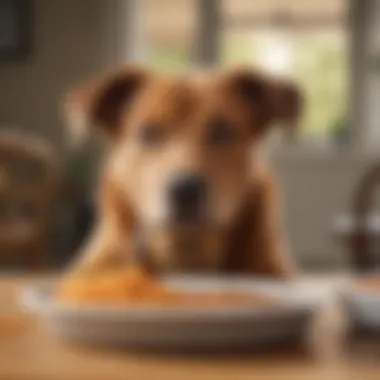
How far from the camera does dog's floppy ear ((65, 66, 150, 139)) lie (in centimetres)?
Answer: 112

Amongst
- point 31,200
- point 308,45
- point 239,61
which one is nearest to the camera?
point 31,200

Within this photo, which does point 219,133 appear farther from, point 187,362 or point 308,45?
point 308,45

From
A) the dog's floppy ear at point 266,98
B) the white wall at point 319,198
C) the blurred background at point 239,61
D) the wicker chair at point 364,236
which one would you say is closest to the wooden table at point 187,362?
the dog's floppy ear at point 266,98

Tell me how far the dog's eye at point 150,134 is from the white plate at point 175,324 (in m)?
0.49

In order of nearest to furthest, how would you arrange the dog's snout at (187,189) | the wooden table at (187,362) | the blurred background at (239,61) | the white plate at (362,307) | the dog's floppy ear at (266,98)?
the wooden table at (187,362) → the white plate at (362,307) → the dog's snout at (187,189) → the dog's floppy ear at (266,98) → the blurred background at (239,61)

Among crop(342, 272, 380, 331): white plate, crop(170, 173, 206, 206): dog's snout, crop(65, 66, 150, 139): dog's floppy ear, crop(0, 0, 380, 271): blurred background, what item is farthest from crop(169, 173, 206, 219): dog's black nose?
crop(0, 0, 380, 271): blurred background

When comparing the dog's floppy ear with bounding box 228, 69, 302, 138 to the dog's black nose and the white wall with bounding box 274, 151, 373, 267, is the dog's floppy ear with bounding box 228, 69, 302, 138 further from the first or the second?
the white wall with bounding box 274, 151, 373, 267

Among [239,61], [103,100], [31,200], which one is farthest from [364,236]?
[239,61]

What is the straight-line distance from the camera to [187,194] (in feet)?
3.48

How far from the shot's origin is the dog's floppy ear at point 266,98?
1170 millimetres

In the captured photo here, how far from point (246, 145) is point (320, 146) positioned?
128 inches

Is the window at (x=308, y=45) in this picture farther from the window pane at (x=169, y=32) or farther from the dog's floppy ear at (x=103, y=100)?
the dog's floppy ear at (x=103, y=100)

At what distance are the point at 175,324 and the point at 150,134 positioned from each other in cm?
56

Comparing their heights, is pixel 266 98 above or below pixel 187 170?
above
